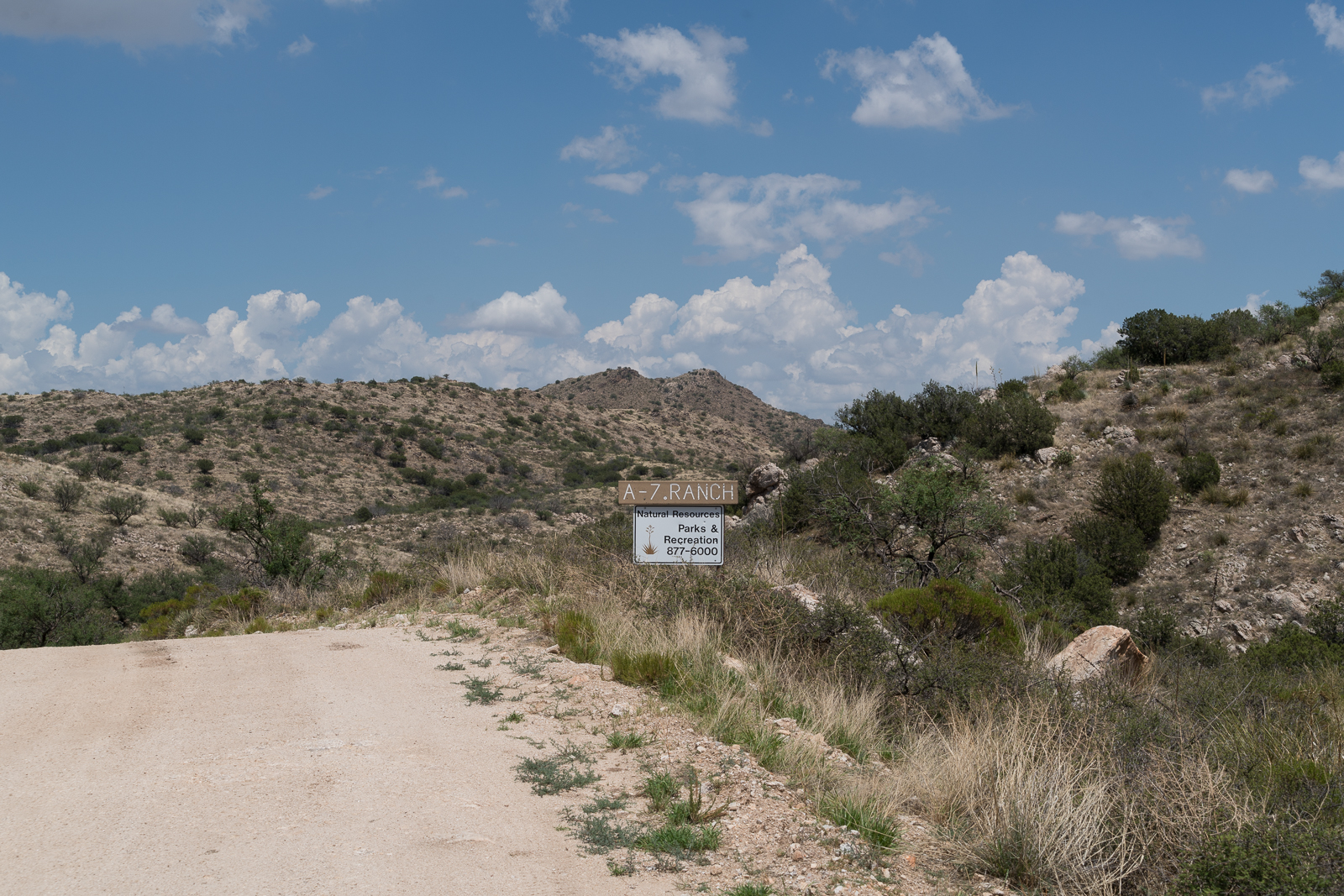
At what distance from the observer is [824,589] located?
11062mm

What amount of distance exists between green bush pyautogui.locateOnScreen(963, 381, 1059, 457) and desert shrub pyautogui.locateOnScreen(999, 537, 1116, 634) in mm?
6262

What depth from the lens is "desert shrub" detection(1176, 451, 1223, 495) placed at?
21.4m

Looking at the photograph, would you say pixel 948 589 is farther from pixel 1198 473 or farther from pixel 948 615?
pixel 1198 473

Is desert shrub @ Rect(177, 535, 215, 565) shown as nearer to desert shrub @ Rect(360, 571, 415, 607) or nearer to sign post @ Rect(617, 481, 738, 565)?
desert shrub @ Rect(360, 571, 415, 607)

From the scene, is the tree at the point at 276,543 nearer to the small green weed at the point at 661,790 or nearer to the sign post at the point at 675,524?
the sign post at the point at 675,524

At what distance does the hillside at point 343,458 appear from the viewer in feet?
97.8

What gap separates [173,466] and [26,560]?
19121 mm

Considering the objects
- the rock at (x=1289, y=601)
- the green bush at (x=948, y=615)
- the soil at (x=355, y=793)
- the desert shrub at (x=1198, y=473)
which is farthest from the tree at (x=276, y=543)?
the desert shrub at (x=1198, y=473)

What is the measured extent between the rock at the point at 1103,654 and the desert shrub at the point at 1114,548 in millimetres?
10023

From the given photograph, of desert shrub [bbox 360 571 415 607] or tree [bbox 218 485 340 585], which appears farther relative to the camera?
tree [bbox 218 485 340 585]

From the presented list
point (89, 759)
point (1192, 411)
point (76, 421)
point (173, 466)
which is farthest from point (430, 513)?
point (89, 759)

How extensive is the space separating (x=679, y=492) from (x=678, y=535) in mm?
534

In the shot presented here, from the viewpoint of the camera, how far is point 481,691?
7.60 m

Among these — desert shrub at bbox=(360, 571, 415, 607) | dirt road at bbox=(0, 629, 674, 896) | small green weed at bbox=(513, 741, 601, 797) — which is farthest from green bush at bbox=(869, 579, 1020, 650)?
desert shrub at bbox=(360, 571, 415, 607)
